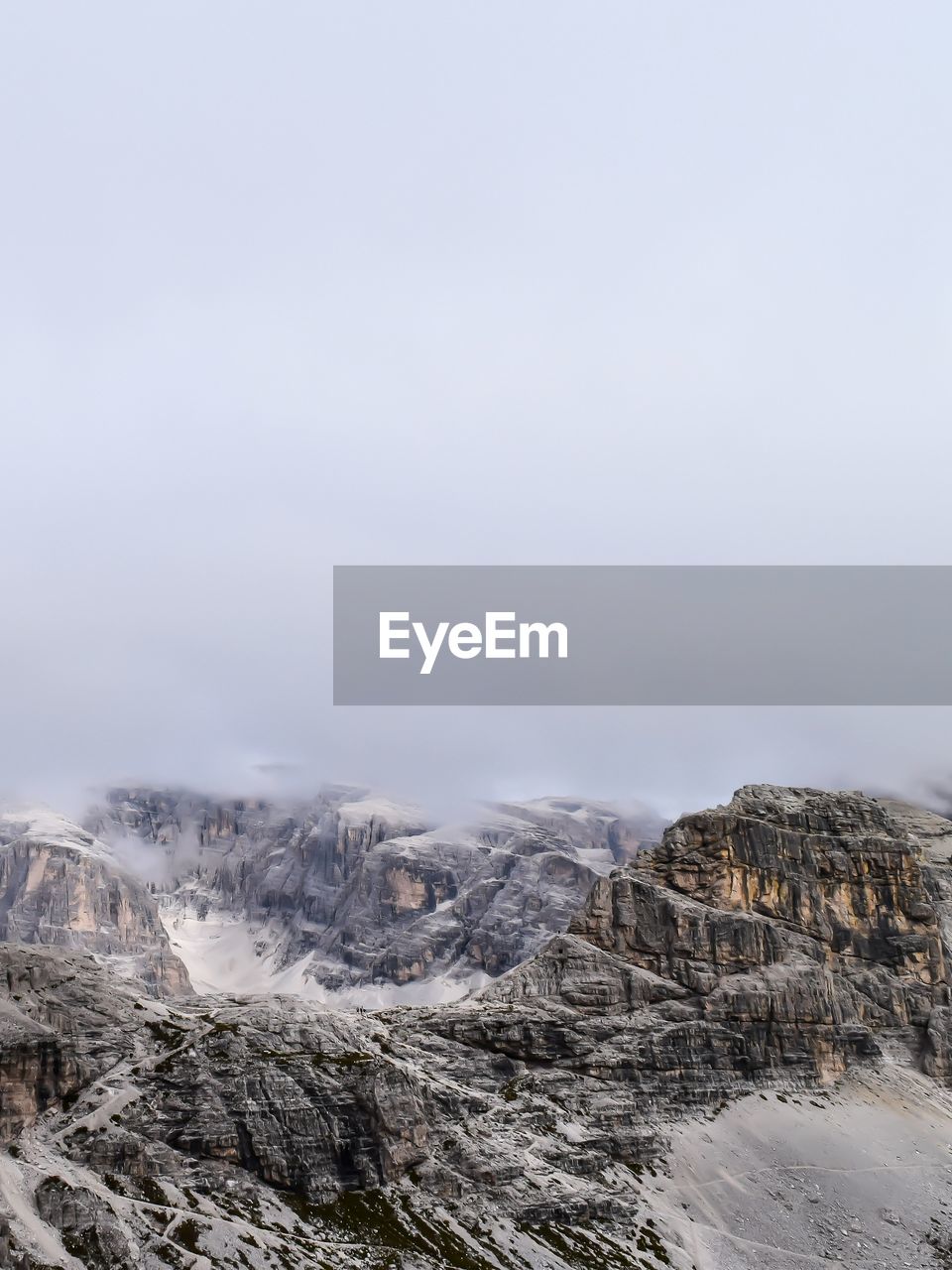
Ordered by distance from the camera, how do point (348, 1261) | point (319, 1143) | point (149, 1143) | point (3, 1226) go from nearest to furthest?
point (3, 1226)
point (348, 1261)
point (149, 1143)
point (319, 1143)

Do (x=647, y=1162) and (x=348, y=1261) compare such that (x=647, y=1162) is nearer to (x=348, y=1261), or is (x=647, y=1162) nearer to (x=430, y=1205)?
(x=430, y=1205)

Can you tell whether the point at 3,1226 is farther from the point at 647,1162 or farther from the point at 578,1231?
the point at 647,1162

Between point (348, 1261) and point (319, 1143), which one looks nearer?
point (348, 1261)

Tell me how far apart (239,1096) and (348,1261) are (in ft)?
109

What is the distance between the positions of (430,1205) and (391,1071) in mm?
22598

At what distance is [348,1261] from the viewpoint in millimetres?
148875

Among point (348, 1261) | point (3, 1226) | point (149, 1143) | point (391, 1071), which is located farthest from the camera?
point (391, 1071)

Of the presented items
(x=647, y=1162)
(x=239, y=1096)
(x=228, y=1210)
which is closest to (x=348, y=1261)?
(x=228, y=1210)

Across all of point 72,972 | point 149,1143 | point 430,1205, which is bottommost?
point 430,1205

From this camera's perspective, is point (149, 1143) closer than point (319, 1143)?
Yes

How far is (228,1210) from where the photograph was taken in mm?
155000

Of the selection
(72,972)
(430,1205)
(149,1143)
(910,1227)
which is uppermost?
(72,972)

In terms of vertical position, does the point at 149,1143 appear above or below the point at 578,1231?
above

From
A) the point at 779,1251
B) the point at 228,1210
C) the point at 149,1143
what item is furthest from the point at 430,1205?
the point at 779,1251
